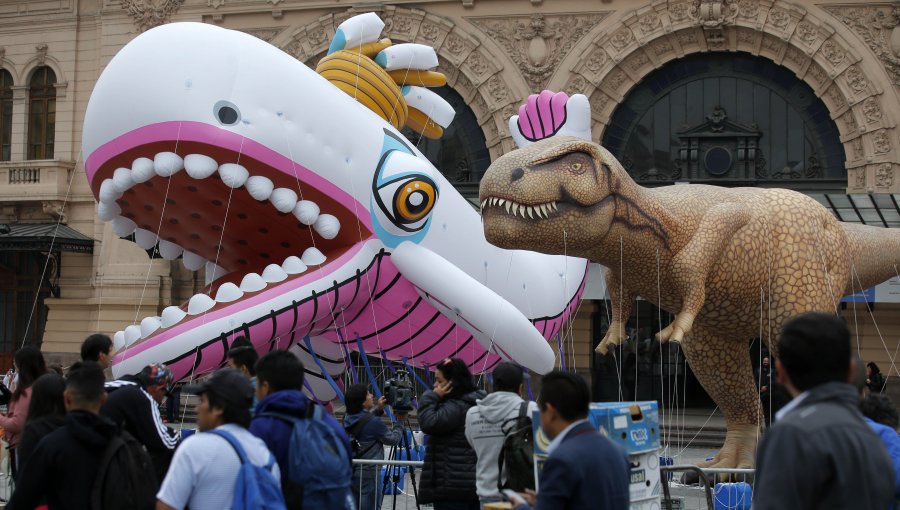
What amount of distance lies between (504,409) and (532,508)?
178 cm

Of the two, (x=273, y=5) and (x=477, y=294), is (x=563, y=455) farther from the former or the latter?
(x=273, y=5)

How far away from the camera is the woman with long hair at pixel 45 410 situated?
542 cm

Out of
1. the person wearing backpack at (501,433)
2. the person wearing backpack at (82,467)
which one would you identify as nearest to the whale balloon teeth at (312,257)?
the person wearing backpack at (501,433)

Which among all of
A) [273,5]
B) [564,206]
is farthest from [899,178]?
[564,206]

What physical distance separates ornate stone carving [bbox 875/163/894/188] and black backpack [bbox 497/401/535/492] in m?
16.7

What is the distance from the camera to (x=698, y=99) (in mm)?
22188

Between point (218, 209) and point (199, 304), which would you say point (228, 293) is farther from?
point (218, 209)

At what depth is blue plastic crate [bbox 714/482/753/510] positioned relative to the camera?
897cm

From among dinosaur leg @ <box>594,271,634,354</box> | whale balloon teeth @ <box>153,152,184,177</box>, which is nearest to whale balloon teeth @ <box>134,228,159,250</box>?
whale balloon teeth @ <box>153,152,184,177</box>

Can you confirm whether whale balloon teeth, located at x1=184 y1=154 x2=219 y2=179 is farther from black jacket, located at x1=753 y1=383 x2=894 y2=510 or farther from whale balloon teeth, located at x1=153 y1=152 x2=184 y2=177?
black jacket, located at x1=753 y1=383 x2=894 y2=510

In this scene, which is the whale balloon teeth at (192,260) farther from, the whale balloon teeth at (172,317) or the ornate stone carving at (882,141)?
the ornate stone carving at (882,141)

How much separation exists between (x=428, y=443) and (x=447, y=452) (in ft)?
0.49

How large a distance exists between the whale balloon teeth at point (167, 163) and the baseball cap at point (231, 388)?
4.85m

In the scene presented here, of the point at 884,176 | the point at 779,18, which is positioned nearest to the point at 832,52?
the point at 779,18
